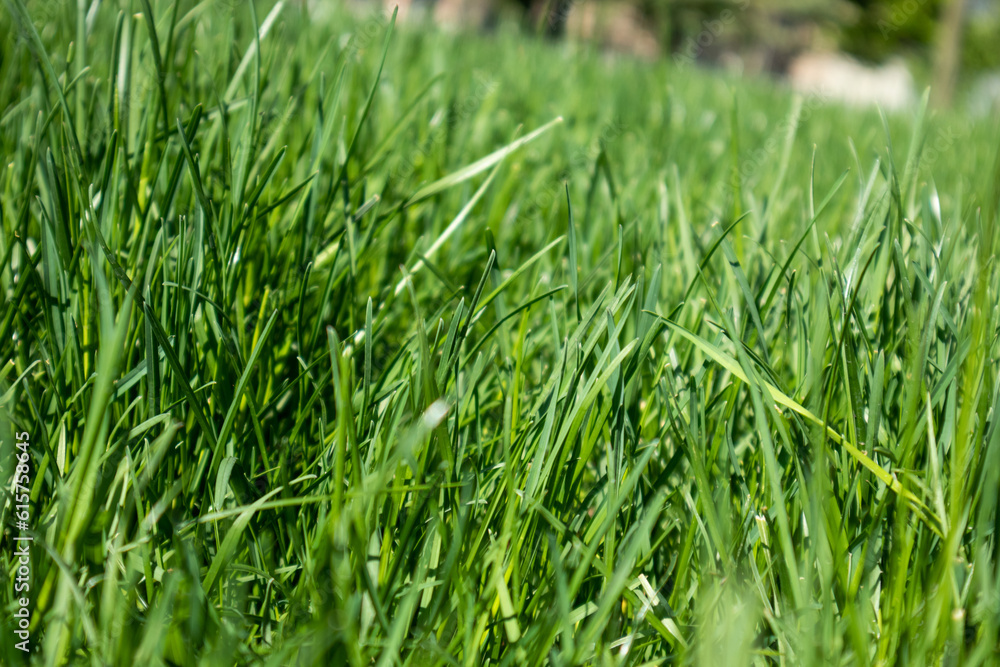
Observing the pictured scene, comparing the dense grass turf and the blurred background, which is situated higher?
the blurred background

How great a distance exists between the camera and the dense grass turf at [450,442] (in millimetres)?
528

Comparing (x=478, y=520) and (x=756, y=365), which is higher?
(x=756, y=365)

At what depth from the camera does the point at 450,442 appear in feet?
2.19

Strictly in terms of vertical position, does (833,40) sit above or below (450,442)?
above

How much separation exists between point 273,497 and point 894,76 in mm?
36173

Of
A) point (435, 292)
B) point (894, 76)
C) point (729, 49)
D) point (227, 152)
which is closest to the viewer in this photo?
point (227, 152)

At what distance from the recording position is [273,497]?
68 centimetres

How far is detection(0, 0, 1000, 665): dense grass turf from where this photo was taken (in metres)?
0.53

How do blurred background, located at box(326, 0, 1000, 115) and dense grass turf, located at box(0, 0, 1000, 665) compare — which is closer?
dense grass turf, located at box(0, 0, 1000, 665)

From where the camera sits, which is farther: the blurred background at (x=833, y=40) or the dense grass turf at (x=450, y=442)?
the blurred background at (x=833, y=40)

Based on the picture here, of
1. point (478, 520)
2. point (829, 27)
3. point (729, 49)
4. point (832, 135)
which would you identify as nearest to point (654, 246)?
point (478, 520)

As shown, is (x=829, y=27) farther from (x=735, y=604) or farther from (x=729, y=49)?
(x=735, y=604)

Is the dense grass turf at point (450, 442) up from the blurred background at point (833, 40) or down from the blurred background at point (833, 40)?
down

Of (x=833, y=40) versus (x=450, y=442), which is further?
(x=833, y=40)
